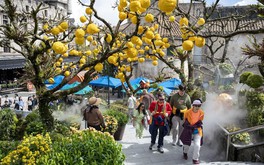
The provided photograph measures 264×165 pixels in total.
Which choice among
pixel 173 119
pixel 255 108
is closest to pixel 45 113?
pixel 173 119

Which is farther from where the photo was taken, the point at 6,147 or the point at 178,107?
the point at 178,107

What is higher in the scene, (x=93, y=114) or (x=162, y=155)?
(x=93, y=114)

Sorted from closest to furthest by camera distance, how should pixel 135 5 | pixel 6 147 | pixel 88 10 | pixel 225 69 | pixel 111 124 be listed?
1. pixel 135 5
2. pixel 6 147
3. pixel 88 10
4. pixel 111 124
5. pixel 225 69

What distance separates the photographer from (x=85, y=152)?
4969mm

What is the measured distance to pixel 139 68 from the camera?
29.4m

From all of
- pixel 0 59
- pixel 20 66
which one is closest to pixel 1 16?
pixel 0 59

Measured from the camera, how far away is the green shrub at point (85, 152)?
474cm

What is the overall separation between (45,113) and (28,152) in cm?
195

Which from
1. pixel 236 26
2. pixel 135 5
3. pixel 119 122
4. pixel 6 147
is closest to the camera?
pixel 135 5

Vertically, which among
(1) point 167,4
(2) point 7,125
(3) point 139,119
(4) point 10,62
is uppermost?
(1) point 167,4

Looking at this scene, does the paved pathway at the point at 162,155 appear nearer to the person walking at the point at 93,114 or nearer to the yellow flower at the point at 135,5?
the person walking at the point at 93,114

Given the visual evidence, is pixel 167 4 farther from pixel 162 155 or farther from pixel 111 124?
pixel 111 124

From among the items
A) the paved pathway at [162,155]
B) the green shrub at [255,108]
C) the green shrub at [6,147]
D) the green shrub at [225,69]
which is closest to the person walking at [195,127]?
the paved pathway at [162,155]

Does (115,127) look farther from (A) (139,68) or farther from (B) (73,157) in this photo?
(A) (139,68)
